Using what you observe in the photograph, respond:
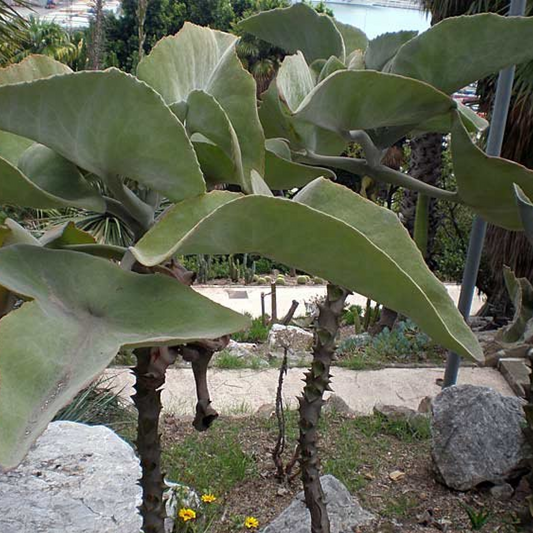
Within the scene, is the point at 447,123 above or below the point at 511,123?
above

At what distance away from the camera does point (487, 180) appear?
3.06ft

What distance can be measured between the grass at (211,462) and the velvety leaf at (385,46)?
189cm

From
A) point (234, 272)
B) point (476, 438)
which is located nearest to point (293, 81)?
point (476, 438)

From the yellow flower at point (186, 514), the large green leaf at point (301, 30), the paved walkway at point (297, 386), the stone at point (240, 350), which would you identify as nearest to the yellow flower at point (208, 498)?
the yellow flower at point (186, 514)

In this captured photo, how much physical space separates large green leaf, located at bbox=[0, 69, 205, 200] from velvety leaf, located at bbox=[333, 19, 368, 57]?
2.44 ft

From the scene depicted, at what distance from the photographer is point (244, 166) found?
796 millimetres

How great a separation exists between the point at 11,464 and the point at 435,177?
20.2 feet

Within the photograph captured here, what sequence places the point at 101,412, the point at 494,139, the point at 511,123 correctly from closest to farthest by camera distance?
the point at 494,139 → the point at 101,412 → the point at 511,123

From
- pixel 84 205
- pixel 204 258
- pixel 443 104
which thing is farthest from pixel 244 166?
pixel 204 258

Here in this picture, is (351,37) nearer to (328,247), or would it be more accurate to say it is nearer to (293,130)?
(293,130)

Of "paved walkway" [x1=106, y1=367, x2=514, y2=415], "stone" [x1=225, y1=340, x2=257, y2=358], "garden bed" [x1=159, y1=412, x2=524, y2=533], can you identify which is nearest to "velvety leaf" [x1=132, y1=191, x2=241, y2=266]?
"garden bed" [x1=159, y1=412, x2=524, y2=533]

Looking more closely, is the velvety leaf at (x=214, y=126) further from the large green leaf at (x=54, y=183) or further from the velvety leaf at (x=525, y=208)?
the velvety leaf at (x=525, y=208)

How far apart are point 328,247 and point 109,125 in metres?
0.23

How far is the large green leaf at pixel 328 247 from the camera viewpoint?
573 mm
